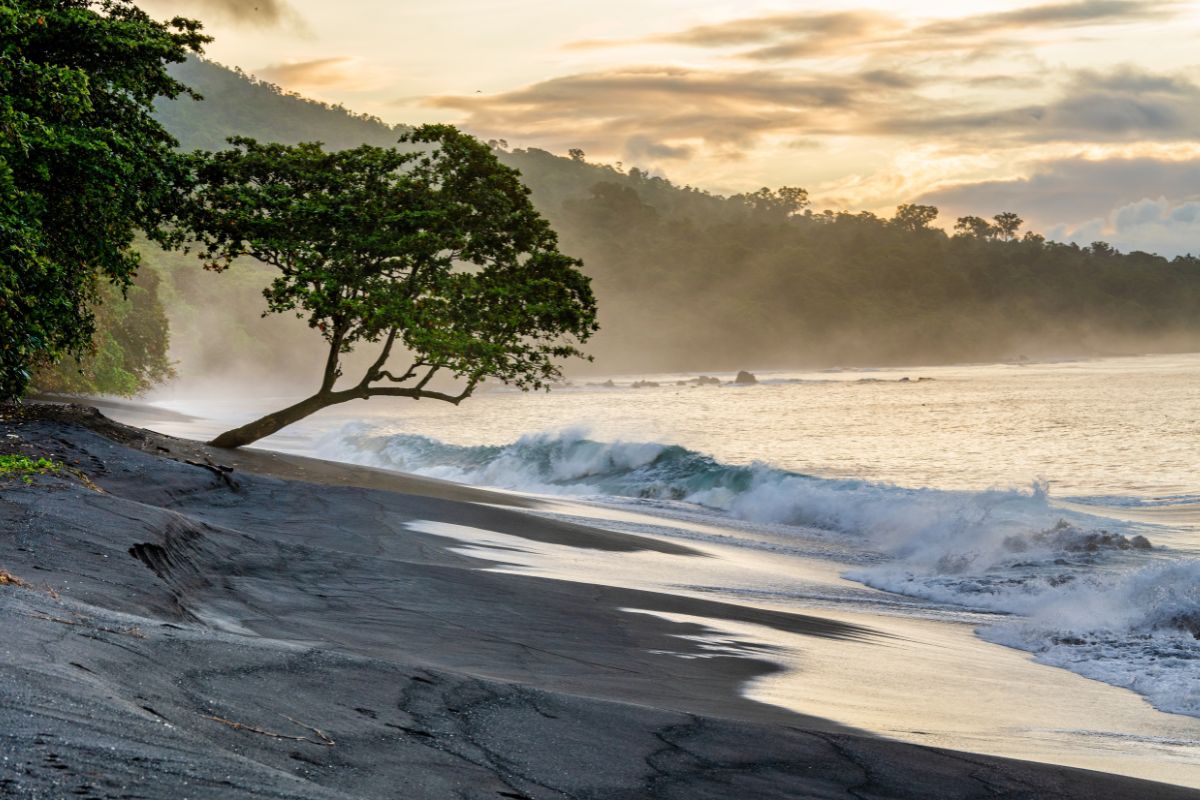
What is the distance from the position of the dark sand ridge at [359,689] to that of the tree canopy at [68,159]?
9.81 feet

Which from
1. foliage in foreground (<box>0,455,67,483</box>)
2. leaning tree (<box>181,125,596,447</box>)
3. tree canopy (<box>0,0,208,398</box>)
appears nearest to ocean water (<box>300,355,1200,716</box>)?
leaning tree (<box>181,125,596,447</box>)

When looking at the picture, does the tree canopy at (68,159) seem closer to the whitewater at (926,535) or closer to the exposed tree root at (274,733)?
the whitewater at (926,535)

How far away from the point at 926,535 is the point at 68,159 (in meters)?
14.0

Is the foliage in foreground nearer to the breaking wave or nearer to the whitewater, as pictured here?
the whitewater

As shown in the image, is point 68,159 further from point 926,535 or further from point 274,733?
point 926,535

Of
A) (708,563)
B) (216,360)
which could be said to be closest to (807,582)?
(708,563)

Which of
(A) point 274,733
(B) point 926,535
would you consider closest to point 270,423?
(B) point 926,535

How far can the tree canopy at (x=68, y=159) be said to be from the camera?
37.2 ft

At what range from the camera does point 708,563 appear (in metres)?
14.8

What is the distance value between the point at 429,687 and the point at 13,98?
9.27 m

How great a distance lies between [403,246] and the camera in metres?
19.6

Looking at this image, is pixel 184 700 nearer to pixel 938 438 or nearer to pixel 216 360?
pixel 938 438

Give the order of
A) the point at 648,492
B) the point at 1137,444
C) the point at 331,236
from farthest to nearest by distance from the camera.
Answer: the point at 1137,444, the point at 648,492, the point at 331,236

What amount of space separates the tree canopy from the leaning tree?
1.82 meters
